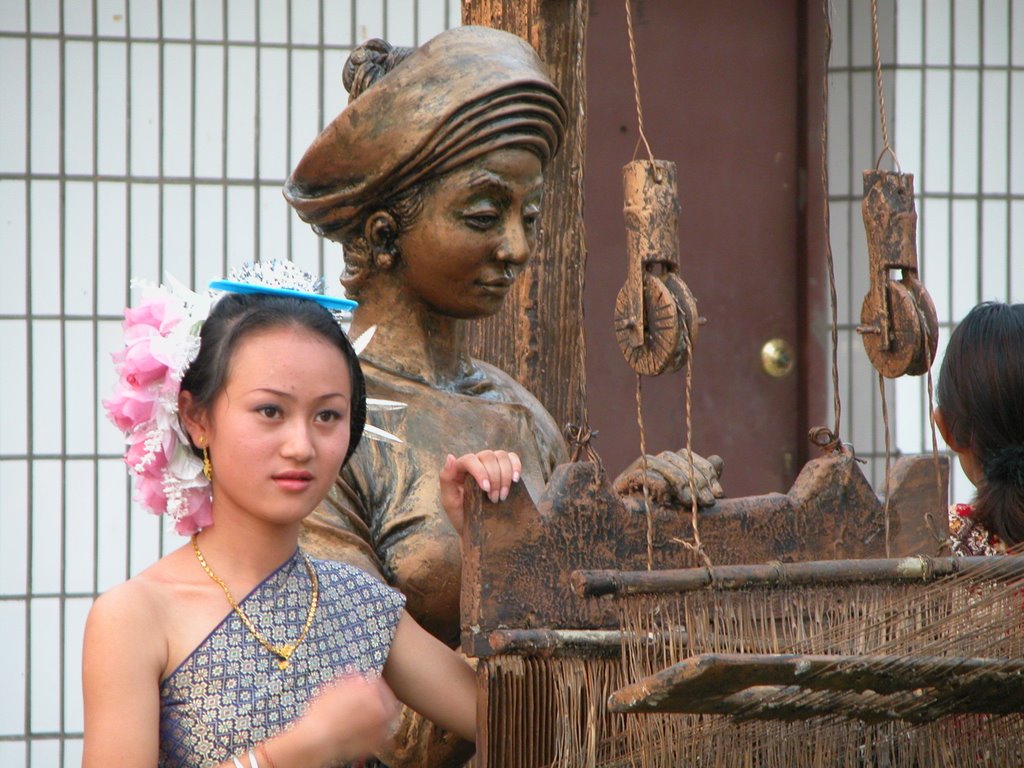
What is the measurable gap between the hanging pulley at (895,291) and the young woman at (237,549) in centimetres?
76

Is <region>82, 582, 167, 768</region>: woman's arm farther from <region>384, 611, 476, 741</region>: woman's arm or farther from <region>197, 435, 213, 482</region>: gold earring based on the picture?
<region>384, 611, 476, 741</region>: woman's arm

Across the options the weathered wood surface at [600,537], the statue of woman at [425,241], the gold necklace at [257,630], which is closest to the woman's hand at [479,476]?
the weathered wood surface at [600,537]

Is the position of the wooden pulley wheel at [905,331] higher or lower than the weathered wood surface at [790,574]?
higher

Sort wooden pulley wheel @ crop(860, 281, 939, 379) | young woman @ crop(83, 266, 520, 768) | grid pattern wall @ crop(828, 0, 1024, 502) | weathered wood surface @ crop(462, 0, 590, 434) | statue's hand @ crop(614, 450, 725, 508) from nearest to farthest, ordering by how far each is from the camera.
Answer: young woman @ crop(83, 266, 520, 768) → statue's hand @ crop(614, 450, 725, 508) → wooden pulley wheel @ crop(860, 281, 939, 379) → weathered wood surface @ crop(462, 0, 590, 434) → grid pattern wall @ crop(828, 0, 1024, 502)

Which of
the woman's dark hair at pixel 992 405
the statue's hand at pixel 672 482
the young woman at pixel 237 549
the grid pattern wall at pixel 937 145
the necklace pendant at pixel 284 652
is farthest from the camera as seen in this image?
the grid pattern wall at pixel 937 145

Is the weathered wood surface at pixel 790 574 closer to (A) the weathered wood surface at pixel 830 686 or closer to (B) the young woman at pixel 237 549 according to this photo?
(A) the weathered wood surface at pixel 830 686

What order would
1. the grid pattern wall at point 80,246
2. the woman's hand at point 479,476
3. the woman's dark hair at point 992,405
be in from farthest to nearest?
the grid pattern wall at point 80,246
the woman's dark hair at point 992,405
the woman's hand at point 479,476

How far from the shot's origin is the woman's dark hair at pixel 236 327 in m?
1.97

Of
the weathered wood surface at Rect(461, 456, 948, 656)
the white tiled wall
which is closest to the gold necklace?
the weathered wood surface at Rect(461, 456, 948, 656)

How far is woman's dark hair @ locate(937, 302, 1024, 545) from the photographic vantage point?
2.77 meters

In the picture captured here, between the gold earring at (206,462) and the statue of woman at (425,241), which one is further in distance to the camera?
the statue of woman at (425,241)

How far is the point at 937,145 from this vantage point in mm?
4566

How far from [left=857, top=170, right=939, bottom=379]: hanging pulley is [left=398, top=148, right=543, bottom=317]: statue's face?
474mm

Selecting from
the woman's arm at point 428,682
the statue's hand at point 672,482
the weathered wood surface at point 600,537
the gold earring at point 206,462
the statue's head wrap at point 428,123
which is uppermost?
the statue's head wrap at point 428,123
